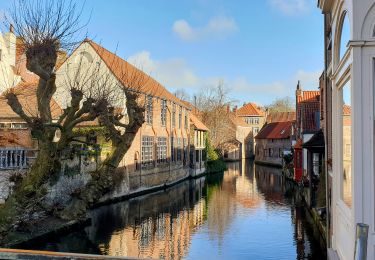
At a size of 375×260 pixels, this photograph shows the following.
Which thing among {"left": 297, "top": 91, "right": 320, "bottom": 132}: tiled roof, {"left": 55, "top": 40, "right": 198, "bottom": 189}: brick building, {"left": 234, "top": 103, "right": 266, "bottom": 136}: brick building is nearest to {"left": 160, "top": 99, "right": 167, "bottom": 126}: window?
{"left": 55, "top": 40, "right": 198, "bottom": 189}: brick building

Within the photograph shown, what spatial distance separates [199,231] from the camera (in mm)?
13922

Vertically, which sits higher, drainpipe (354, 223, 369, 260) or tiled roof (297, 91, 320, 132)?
tiled roof (297, 91, 320, 132)

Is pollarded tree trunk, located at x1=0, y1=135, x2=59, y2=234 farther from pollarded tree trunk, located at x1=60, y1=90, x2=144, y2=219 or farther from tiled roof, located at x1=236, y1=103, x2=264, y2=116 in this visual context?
tiled roof, located at x1=236, y1=103, x2=264, y2=116

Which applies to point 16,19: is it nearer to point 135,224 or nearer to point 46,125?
point 46,125

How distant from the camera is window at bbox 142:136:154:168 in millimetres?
25188

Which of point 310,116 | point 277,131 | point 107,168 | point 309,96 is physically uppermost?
point 309,96

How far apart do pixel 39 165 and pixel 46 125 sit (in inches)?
35.0

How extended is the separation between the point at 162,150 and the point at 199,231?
1509 centimetres

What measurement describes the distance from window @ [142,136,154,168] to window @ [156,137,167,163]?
50.4 inches

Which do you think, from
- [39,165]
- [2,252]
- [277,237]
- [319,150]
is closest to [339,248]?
[2,252]

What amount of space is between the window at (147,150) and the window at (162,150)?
1279mm

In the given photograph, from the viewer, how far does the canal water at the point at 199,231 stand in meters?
11.4

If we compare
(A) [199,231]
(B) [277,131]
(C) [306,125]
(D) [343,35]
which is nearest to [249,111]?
(B) [277,131]

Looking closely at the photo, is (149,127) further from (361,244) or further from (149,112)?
(361,244)
